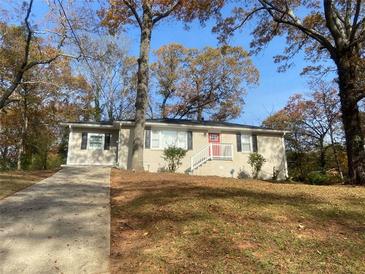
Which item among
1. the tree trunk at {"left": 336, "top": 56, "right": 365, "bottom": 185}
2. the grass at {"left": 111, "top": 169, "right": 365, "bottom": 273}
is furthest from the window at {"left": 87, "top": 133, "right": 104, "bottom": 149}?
the tree trunk at {"left": 336, "top": 56, "right": 365, "bottom": 185}

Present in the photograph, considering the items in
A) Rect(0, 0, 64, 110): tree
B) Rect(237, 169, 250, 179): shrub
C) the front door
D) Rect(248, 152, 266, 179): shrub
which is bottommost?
Rect(237, 169, 250, 179): shrub

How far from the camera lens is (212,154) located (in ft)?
61.0

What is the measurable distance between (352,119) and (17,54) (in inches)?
793

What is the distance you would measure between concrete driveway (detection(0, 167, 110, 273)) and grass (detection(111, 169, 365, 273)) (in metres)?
0.26

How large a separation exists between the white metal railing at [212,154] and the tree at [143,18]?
4338 millimetres

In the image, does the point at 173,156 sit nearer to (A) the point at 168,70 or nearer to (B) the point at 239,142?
(B) the point at 239,142

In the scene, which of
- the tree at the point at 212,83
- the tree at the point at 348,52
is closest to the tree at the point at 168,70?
the tree at the point at 212,83

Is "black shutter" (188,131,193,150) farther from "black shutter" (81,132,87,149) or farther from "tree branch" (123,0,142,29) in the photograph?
"tree branch" (123,0,142,29)

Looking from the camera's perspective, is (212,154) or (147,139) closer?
(147,139)

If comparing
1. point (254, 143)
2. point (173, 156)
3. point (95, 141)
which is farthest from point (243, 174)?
point (95, 141)

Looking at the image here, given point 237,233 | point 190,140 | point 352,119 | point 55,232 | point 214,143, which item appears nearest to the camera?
point 237,233

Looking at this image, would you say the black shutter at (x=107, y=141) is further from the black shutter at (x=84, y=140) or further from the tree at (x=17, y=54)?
the tree at (x=17, y=54)

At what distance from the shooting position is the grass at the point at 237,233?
3611mm

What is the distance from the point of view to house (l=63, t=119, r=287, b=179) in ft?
59.3
